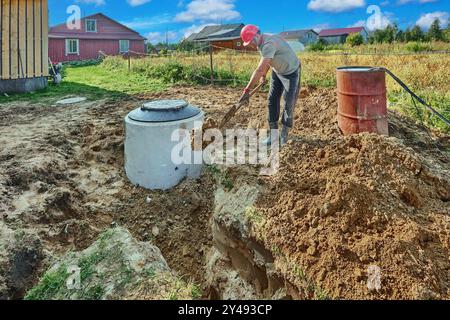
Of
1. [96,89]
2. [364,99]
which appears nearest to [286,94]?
[364,99]

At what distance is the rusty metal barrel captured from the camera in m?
4.56

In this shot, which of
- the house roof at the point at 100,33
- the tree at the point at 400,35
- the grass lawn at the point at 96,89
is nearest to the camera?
the grass lawn at the point at 96,89

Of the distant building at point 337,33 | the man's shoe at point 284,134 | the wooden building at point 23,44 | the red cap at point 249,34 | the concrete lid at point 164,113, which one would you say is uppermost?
the distant building at point 337,33

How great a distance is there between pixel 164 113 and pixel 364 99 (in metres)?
2.45

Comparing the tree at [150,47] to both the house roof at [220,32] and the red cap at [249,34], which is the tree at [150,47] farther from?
the red cap at [249,34]

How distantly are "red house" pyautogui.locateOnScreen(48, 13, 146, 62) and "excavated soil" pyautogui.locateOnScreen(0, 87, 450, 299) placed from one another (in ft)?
82.3

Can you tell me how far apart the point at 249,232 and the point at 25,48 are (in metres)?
10.1

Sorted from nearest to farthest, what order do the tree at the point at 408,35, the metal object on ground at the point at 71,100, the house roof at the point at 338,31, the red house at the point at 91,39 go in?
the metal object on ground at the point at 71,100 → the red house at the point at 91,39 → the tree at the point at 408,35 → the house roof at the point at 338,31

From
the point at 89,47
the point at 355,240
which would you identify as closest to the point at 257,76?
the point at 355,240

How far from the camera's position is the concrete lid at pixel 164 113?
4622 mm

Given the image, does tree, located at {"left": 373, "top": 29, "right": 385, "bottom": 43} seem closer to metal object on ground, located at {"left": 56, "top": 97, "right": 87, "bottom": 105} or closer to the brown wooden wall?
the brown wooden wall

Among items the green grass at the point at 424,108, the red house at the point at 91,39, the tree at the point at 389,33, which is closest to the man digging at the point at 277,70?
the green grass at the point at 424,108

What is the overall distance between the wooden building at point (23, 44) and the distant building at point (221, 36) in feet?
86.0
